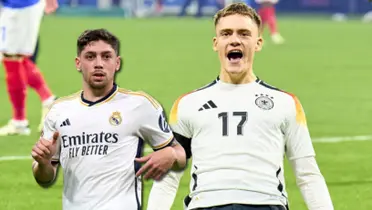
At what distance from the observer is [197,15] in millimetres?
38469

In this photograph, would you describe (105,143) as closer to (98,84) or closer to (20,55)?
(98,84)

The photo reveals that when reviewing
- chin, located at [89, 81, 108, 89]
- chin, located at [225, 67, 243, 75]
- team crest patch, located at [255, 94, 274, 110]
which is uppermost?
chin, located at [225, 67, 243, 75]

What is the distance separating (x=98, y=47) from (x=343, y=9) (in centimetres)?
3588

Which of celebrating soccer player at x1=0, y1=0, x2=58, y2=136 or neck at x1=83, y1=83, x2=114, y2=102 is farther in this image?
celebrating soccer player at x1=0, y1=0, x2=58, y2=136

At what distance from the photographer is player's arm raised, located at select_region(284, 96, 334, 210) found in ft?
16.3

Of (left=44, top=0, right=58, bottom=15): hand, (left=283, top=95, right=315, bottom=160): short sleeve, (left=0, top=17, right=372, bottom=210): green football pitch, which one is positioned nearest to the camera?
(left=283, top=95, right=315, bottom=160): short sleeve

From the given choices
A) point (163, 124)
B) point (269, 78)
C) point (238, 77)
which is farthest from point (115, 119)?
point (269, 78)

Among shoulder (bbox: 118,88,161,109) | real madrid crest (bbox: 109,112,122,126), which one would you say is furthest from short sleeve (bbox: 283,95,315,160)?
real madrid crest (bbox: 109,112,122,126)

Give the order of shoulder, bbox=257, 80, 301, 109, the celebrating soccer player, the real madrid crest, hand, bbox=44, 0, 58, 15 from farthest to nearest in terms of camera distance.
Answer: hand, bbox=44, 0, 58, 15
the celebrating soccer player
the real madrid crest
shoulder, bbox=257, 80, 301, 109

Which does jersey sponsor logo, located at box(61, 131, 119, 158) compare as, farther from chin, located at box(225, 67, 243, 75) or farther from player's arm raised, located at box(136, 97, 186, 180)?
chin, located at box(225, 67, 243, 75)

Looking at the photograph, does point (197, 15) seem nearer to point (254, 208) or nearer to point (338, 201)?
point (338, 201)

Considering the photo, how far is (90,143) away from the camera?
17.3 feet

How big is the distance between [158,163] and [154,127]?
0.35 metres

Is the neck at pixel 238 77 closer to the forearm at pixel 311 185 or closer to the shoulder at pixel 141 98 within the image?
the shoulder at pixel 141 98
